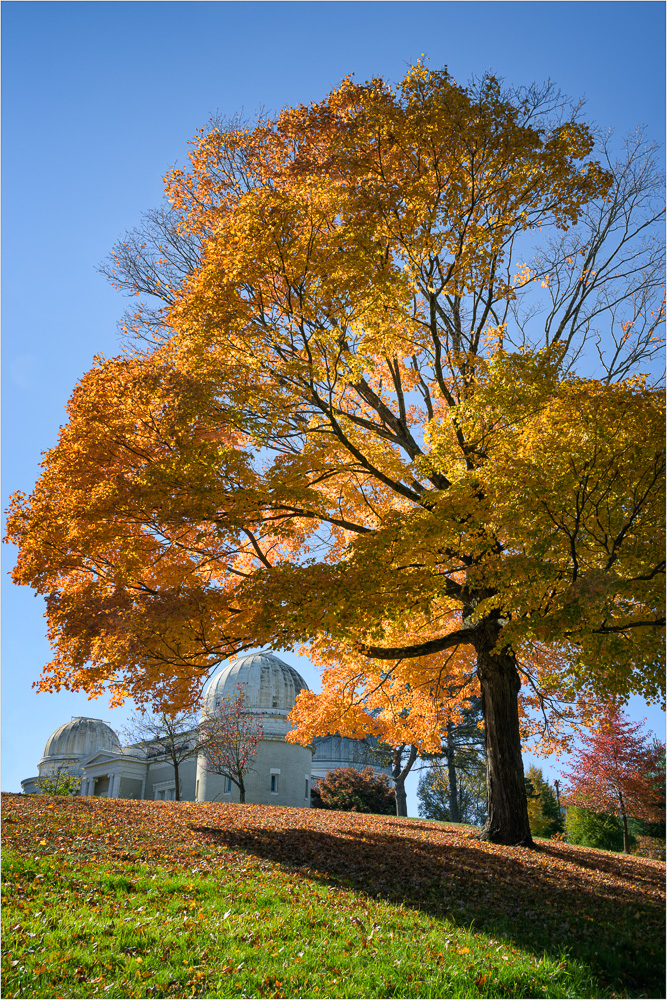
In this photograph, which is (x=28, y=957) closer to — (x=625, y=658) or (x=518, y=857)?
(x=625, y=658)

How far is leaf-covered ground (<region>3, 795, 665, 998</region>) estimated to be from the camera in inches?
198

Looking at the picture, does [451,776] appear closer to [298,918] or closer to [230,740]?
[230,740]

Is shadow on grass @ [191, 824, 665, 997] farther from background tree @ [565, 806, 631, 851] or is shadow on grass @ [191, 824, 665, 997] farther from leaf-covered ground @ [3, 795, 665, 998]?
background tree @ [565, 806, 631, 851]

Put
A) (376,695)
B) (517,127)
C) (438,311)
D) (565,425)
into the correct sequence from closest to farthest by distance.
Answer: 1. (565,425)
2. (517,127)
3. (438,311)
4. (376,695)

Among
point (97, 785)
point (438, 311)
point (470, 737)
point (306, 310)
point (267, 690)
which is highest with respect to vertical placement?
point (438, 311)

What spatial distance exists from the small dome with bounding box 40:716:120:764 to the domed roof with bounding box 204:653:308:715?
16.6 metres

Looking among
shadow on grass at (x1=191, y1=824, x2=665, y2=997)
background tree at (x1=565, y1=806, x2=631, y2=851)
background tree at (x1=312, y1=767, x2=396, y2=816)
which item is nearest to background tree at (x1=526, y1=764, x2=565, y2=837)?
background tree at (x1=565, y1=806, x2=631, y2=851)

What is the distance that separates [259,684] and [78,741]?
2074cm

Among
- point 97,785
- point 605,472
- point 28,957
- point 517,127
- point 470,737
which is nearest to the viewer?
point 28,957

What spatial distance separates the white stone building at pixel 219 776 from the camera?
34156mm

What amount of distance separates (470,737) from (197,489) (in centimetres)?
2983

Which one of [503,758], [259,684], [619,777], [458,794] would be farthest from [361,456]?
[458,794]

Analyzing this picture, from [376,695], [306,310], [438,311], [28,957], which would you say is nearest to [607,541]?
[306,310]

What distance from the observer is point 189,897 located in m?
6.61
